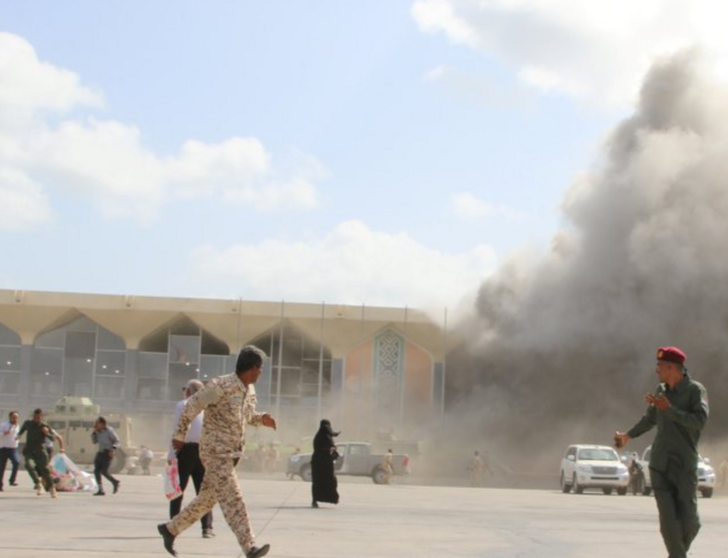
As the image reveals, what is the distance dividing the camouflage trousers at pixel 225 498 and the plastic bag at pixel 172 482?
9.07 ft

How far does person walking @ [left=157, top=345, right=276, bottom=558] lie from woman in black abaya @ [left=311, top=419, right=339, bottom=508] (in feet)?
29.4

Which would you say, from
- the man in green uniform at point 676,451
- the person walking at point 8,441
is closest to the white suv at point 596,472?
the person walking at point 8,441

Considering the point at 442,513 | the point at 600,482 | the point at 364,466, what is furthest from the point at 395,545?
the point at 364,466

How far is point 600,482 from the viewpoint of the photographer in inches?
1160

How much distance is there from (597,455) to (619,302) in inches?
774

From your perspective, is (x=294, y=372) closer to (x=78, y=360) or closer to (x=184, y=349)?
(x=184, y=349)

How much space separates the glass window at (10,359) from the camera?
180 ft

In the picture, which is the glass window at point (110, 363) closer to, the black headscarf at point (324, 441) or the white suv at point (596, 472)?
the white suv at point (596, 472)

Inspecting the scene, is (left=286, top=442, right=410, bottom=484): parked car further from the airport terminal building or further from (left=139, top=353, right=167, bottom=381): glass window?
(left=139, top=353, right=167, bottom=381): glass window

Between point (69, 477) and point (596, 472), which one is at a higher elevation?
point (69, 477)

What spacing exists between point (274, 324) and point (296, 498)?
3587 cm

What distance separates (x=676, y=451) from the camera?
306 inches

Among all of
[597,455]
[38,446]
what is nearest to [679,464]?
[38,446]

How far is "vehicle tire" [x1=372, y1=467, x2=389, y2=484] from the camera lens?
115ft
